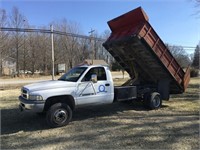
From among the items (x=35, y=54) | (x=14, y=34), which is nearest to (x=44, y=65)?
(x=35, y=54)

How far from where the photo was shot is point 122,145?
5.41m

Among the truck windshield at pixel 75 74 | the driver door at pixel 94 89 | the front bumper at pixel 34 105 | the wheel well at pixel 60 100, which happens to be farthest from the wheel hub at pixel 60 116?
the truck windshield at pixel 75 74

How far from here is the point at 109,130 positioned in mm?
6574

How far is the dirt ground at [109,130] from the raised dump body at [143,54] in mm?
1421

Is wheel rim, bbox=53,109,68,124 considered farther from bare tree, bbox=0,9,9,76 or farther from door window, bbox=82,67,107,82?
bare tree, bbox=0,9,9,76

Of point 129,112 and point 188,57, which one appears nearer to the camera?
point 129,112

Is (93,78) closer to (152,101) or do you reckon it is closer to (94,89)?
(94,89)

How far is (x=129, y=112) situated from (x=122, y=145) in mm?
3701

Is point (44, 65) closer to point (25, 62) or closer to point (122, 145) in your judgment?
point (25, 62)

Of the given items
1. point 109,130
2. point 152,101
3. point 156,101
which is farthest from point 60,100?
point 156,101

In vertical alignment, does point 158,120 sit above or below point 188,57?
below

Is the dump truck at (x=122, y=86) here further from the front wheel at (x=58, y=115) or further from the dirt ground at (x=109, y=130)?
Result: the dirt ground at (x=109, y=130)

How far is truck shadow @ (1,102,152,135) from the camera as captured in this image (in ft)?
23.1

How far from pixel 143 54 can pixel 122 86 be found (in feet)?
4.94
